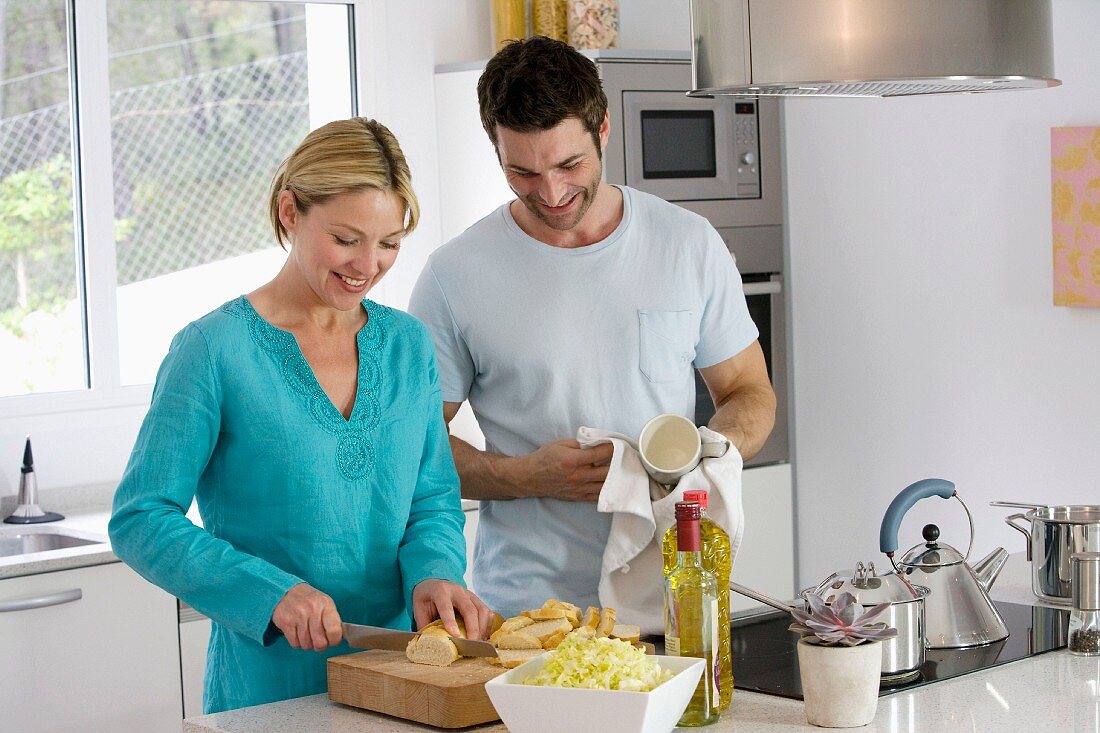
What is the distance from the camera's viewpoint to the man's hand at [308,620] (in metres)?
1.67

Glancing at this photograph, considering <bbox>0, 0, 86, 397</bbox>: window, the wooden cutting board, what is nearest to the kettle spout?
the wooden cutting board

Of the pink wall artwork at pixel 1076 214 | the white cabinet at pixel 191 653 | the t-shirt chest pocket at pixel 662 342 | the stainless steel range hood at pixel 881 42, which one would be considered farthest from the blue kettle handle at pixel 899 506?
the white cabinet at pixel 191 653

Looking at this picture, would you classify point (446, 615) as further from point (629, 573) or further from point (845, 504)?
point (845, 504)

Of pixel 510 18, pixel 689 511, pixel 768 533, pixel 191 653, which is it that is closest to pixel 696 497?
pixel 689 511

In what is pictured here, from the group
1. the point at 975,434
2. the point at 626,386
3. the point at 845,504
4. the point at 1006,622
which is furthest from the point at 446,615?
the point at 845,504

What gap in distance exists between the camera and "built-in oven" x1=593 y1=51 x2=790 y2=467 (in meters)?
3.73

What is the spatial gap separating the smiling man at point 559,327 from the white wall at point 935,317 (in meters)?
1.39

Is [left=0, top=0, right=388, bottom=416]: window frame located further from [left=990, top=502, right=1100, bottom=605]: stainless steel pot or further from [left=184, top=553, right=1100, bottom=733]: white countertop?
[left=990, top=502, right=1100, bottom=605]: stainless steel pot

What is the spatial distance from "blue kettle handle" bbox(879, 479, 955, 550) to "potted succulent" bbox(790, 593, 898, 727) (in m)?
0.34

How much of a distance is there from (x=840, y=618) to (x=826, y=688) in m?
0.08

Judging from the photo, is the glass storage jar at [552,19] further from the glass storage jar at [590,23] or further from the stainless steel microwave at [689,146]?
the stainless steel microwave at [689,146]

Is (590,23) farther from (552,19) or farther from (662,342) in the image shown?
(662,342)

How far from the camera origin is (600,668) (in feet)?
4.72

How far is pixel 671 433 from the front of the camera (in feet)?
6.49
